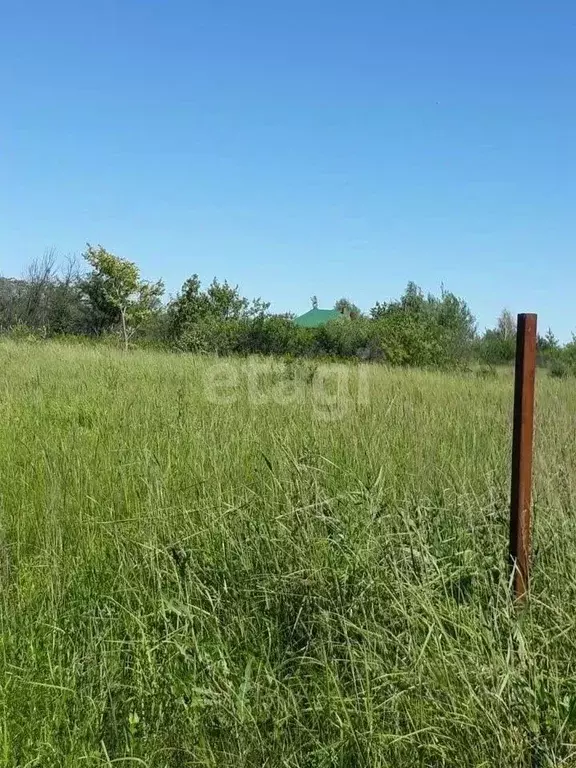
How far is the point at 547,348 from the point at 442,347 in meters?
4.21

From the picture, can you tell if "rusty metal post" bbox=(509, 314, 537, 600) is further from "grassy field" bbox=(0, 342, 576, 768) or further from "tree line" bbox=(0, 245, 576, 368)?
"tree line" bbox=(0, 245, 576, 368)

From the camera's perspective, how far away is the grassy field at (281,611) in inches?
61.4

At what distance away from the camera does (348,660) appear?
5.77ft

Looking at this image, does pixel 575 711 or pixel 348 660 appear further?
pixel 348 660

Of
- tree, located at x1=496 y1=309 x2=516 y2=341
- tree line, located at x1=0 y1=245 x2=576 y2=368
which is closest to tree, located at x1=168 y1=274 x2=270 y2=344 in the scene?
tree line, located at x1=0 y1=245 x2=576 y2=368

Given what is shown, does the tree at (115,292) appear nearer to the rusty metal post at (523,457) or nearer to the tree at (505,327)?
the tree at (505,327)

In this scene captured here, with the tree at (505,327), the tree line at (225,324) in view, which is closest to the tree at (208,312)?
the tree line at (225,324)

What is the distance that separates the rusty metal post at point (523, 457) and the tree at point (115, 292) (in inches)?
905

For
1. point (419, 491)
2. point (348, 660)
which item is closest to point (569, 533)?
point (419, 491)

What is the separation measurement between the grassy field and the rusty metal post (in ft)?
0.37

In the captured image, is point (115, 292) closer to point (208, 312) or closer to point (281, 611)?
point (208, 312)

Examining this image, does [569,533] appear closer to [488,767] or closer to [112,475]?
[488,767]

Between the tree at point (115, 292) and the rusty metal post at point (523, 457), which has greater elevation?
the tree at point (115, 292)

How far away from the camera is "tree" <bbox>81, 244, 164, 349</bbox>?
25.0 meters
